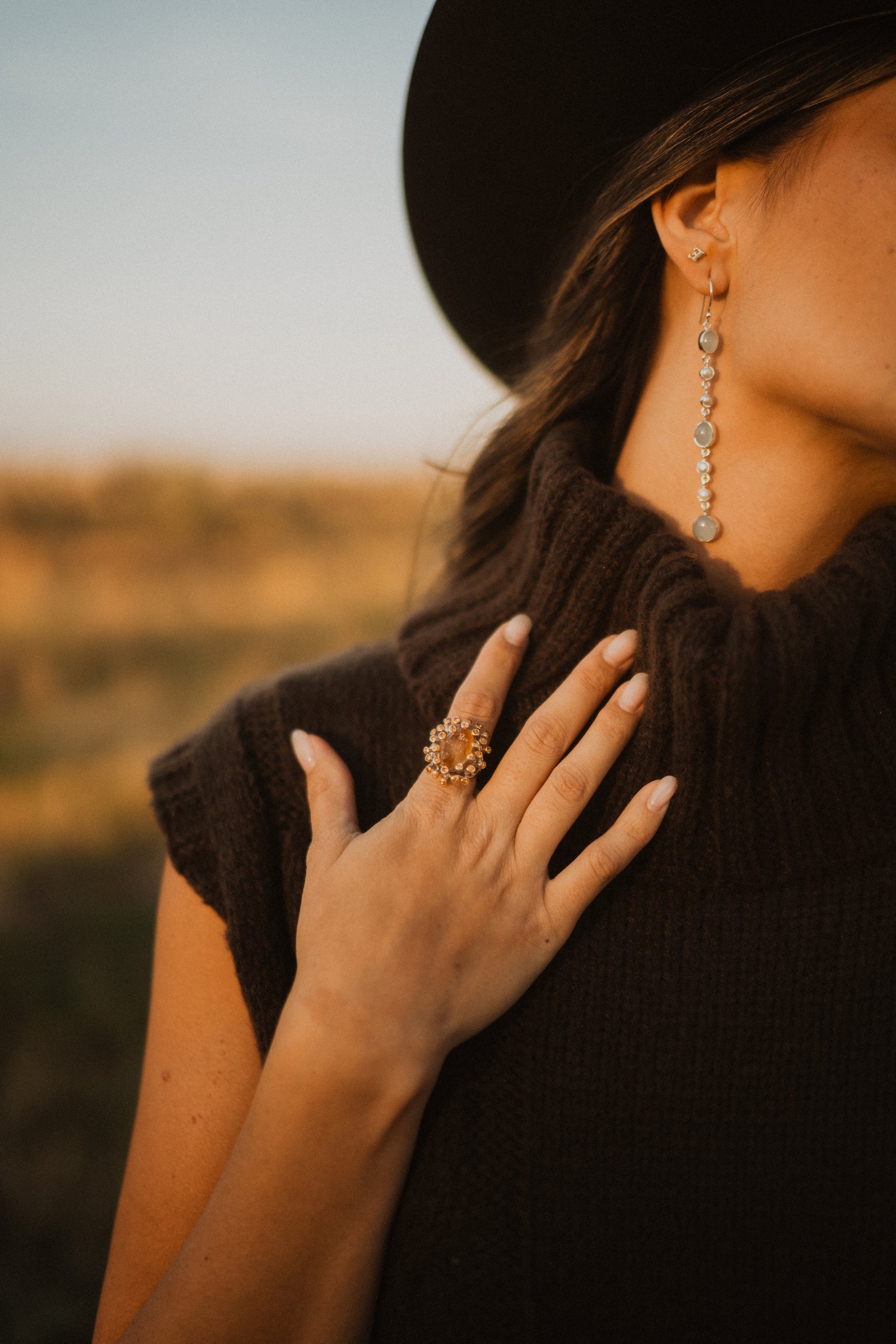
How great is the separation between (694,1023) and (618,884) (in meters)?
0.19

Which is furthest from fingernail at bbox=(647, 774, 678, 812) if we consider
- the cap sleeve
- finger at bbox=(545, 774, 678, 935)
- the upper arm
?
the upper arm

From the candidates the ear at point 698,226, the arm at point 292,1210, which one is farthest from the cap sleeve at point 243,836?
the ear at point 698,226

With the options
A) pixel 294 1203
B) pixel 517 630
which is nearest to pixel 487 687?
pixel 517 630

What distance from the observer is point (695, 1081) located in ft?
3.45

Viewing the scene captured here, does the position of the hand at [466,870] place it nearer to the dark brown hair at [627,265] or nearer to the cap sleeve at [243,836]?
the cap sleeve at [243,836]

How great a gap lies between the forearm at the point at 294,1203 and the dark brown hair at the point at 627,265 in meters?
0.85

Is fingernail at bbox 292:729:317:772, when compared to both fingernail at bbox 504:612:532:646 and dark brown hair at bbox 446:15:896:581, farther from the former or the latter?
dark brown hair at bbox 446:15:896:581

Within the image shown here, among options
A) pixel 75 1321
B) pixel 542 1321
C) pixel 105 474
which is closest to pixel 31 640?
pixel 105 474

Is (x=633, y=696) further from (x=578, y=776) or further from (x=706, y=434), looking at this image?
(x=706, y=434)

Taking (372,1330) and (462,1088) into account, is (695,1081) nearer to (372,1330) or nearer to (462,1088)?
(462,1088)

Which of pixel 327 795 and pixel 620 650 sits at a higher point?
pixel 620 650

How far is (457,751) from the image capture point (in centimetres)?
106

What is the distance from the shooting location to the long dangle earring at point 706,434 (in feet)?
3.83

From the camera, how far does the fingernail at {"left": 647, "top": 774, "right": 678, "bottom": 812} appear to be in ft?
Result: 3.46
